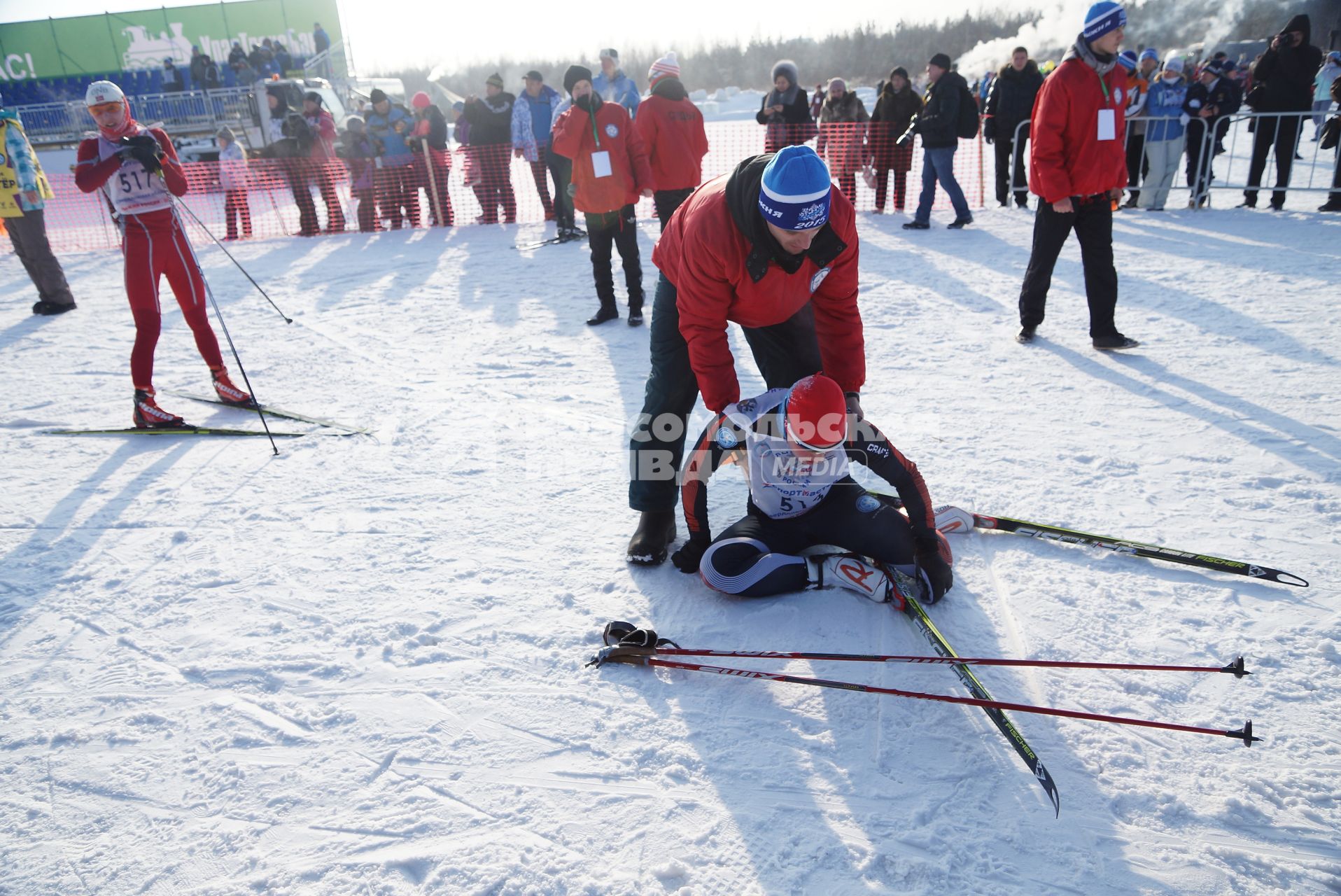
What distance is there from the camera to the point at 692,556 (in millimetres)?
3193

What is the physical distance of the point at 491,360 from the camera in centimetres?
582

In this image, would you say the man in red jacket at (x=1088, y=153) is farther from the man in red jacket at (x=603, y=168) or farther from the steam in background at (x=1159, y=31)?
the steam in background at (x=1159, y=31)

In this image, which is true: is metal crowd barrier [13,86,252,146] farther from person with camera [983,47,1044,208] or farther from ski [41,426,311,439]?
ski [41,426,311,439]

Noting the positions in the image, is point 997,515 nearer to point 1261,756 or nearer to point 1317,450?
point 1261,756

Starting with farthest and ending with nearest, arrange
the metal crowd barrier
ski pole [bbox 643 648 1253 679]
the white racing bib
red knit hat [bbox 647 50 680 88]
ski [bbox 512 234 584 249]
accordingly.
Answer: the metal crowd barrier
ski [bbox 512 234 584 249]
red knit hat [bbox 647 50 680 88]
the white racing bib
ski pole [bbox 643 648 1253 679]

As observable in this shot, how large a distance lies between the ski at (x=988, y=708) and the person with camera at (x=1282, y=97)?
8354 millimetres

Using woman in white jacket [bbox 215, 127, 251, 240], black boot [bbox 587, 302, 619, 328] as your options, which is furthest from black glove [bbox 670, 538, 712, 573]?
woman in white jacket [bbox 215, 127, 251, 240]

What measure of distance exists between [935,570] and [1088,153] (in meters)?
3.25

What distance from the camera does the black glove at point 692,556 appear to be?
319cm

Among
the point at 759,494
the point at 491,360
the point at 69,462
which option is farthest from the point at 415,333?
the point at 759,494

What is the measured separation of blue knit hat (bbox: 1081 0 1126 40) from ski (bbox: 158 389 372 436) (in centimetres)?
473

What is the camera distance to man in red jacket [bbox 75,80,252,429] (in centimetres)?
437

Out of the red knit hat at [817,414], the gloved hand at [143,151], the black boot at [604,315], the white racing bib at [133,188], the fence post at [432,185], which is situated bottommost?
the black boot at [604,315]

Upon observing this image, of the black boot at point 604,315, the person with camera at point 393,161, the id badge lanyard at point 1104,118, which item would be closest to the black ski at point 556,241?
the person with camera at point 393,161
